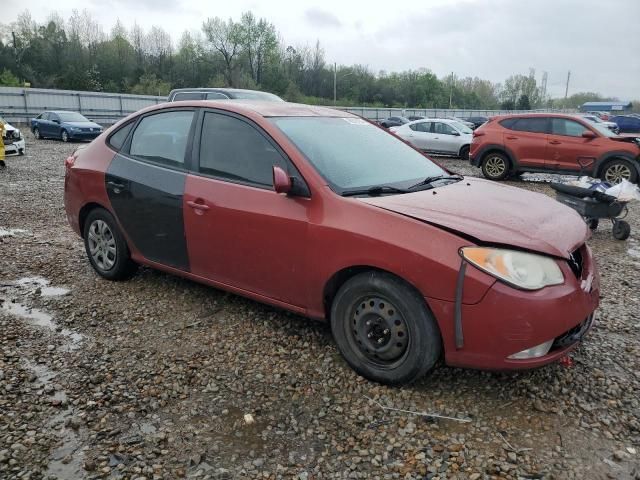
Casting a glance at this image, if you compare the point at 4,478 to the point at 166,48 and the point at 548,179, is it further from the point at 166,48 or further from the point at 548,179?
the point at 166,48

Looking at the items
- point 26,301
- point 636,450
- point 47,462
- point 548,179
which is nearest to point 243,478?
point 47,462

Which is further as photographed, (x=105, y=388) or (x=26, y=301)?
(x=26, y=301)

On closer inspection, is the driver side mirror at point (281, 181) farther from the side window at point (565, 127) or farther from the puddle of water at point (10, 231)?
the side window at point (565, 127)

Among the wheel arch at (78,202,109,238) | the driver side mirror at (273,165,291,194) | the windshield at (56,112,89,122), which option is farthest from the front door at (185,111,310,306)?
the windshield at (56,112,89,122)

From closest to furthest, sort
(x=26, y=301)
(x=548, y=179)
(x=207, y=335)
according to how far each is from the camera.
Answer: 1. (x=207, y=335)
2. (x=26, y=301)
3. (x=548, y=179)

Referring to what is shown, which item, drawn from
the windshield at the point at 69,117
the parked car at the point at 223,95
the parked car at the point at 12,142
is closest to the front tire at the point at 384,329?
the parked car at the point at 223,95

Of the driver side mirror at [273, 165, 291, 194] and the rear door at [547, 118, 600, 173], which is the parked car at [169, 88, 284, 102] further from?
the driver side mirror at [273, 165, 291, 194]

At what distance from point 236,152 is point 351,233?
48.0 inches

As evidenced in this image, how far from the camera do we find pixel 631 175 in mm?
11172

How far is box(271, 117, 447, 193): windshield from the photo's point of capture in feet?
11.3

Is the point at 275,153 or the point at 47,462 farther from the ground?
the point at 275,153

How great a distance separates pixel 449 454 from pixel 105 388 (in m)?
2.04

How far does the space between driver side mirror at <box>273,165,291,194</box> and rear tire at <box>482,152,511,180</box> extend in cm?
1063

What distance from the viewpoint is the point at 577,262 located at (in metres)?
3.10
